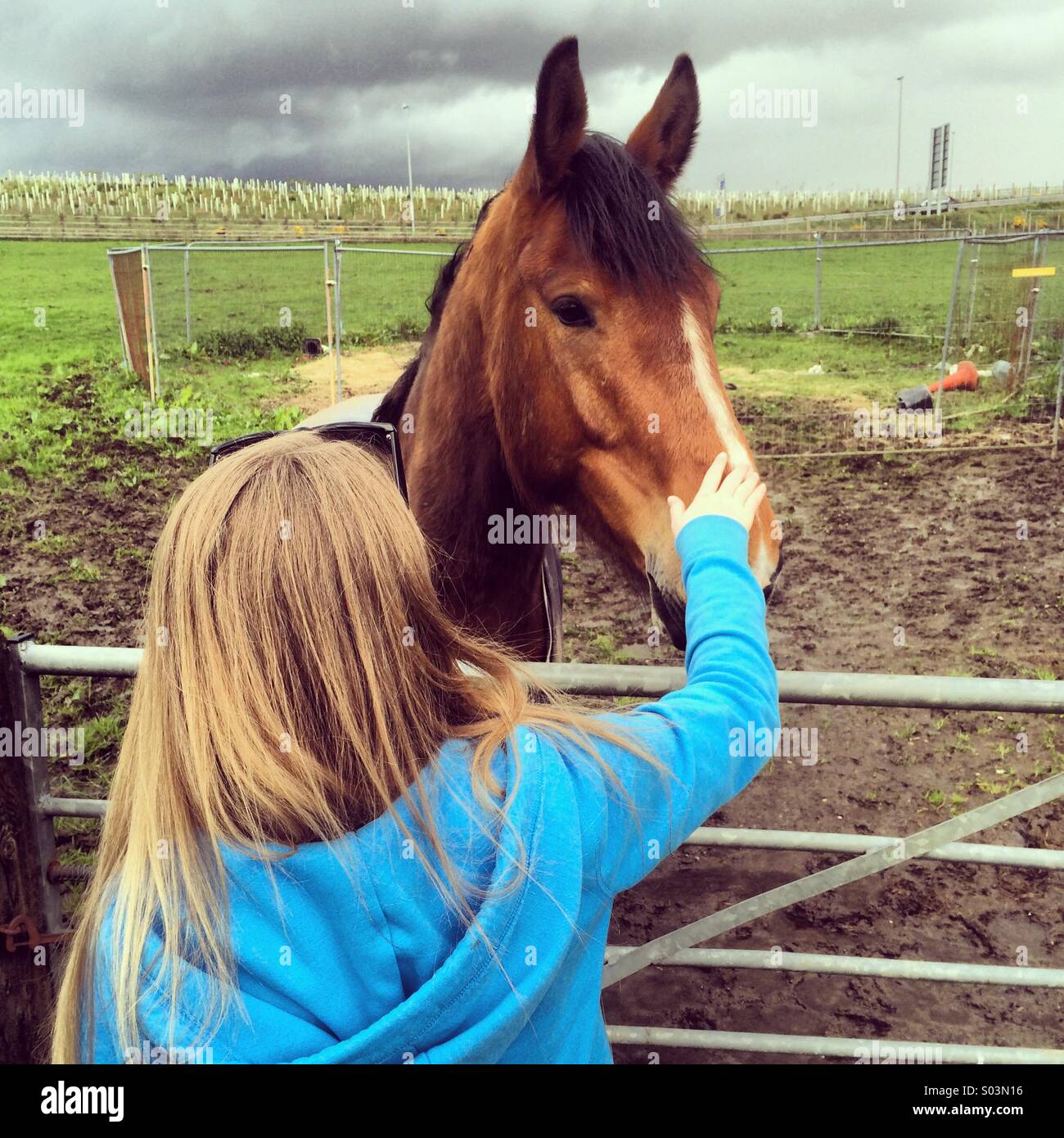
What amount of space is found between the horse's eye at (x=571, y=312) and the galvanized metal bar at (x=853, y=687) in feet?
2.91

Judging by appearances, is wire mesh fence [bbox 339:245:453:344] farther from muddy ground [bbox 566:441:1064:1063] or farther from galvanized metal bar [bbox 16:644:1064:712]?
galvanized metal bar [bbox 16:644:1064:712]

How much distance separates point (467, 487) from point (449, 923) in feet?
5.99

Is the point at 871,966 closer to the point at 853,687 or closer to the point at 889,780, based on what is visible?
the point at 853,687

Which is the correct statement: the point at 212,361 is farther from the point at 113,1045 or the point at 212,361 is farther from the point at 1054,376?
the point at 113,1045

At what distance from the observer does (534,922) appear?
992 millimetres

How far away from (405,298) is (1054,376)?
1041 centimetres

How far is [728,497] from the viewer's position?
5.04 feet

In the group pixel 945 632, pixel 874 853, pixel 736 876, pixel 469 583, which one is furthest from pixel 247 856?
pixel 945 632

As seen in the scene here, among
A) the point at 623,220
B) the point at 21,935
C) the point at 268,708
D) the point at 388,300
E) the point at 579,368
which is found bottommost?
the point at 21,935

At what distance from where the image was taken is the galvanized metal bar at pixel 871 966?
2158 millimetres

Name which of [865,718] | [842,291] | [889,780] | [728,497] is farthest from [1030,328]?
[728,497]

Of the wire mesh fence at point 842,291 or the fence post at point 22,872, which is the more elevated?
the wire mesh fence at point 842,291

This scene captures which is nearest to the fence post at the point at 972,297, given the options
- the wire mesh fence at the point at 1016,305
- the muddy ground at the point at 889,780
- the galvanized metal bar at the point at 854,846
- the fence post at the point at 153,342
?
the wire mesh fence at the point at 1016,305

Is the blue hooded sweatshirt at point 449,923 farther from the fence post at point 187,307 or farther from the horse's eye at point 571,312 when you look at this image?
the fence post at point 187,307
